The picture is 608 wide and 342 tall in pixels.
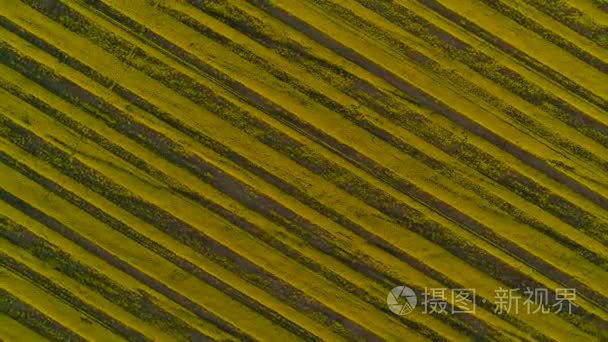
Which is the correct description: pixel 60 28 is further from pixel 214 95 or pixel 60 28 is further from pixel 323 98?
pixel 323 98

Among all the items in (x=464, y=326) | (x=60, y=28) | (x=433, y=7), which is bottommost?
(x=464, y=326)

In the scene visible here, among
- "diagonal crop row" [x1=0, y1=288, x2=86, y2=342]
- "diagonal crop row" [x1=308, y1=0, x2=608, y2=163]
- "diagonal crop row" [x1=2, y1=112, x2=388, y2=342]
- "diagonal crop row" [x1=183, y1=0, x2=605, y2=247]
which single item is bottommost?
"diagonal crop row" [x1=0, y1=288, x2=86, y2=342]

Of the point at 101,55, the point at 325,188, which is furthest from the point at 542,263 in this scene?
the point at 101,55

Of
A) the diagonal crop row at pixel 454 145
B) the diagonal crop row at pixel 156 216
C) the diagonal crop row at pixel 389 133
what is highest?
the diagonal crop row at pixel 454 145

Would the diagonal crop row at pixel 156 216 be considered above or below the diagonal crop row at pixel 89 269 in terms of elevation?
above

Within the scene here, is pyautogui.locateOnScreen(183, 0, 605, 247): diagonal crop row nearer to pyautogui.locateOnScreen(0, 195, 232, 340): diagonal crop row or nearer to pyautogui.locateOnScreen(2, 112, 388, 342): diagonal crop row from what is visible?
pyautogui.locateOnScreen(2, 112, 388, 342): diagonal crop row

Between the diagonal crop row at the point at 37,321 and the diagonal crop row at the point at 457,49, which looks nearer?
the diagonal crop row at the point at 37,321

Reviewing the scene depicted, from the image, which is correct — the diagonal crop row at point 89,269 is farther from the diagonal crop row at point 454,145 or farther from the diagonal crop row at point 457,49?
the diagonal crop row at point 457,49

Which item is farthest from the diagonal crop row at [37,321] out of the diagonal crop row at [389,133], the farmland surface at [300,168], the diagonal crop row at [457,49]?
the diagonal crop row at [457,49]

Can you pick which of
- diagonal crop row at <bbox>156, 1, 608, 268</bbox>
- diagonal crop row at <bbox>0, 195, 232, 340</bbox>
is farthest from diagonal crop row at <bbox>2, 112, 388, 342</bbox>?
diagonal crop row at <bbox>156, 1, 608, 268</bbox>
